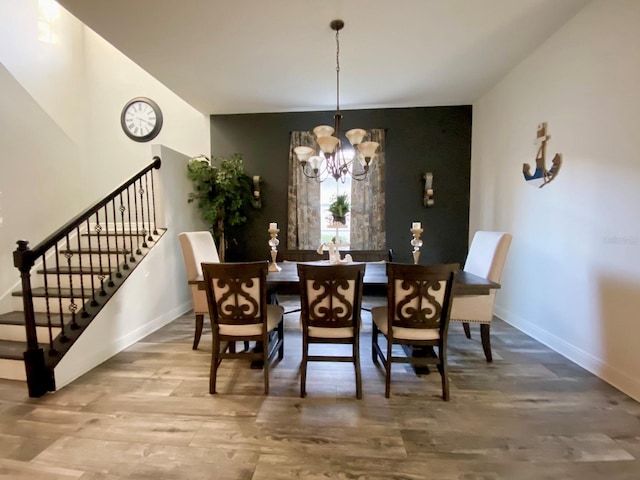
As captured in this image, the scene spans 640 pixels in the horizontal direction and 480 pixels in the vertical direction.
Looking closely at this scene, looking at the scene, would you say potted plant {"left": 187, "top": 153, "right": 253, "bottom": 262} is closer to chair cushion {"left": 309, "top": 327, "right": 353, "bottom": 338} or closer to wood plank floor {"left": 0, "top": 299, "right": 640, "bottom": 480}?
wood plank floor {"left": 0, "top": 299, "right": 640, "bottom": 480}

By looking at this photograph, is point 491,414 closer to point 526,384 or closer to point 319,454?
point 526,384

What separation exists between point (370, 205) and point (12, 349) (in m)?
3.99

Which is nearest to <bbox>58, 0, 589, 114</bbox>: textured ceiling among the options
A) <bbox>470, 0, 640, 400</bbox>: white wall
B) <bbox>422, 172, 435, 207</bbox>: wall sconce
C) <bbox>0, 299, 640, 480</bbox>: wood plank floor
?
<bbox>470, 0, 640, 400</bbox>: white wall

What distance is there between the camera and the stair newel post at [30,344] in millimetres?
1951

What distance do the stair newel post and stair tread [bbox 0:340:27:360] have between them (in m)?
0.28

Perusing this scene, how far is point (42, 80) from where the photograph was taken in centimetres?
349

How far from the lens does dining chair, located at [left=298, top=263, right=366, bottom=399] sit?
6.07 ft

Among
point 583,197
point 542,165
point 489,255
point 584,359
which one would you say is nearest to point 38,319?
point 489,255

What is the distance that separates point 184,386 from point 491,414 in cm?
211

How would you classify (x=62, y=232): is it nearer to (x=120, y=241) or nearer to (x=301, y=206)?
(x=120, y=241)

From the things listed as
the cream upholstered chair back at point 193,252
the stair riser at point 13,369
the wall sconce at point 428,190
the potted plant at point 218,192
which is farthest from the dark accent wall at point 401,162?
the stair riser at point 13,369

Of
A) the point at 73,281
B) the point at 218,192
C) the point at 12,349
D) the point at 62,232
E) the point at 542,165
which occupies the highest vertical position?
the point at 542,165

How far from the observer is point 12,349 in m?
2.27

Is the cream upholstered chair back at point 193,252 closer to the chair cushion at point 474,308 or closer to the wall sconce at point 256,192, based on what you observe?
the wall sconce at point 256,192
